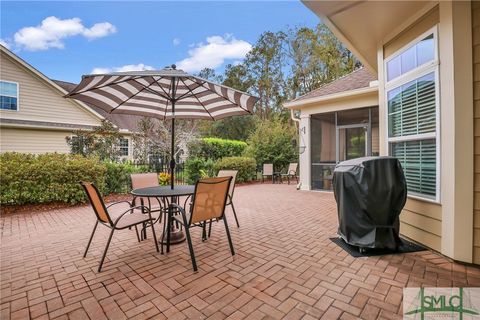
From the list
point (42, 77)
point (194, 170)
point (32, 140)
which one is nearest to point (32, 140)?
point (32, 140)

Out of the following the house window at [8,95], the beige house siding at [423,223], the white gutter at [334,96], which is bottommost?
the beige house siding at [423,223]

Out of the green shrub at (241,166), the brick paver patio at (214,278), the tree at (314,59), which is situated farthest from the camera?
the tree at (314,59)

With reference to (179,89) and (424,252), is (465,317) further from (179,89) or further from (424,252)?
(179,89)

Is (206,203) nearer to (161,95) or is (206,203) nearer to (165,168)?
(161,95)

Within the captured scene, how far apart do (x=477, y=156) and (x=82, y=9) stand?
11.5 m

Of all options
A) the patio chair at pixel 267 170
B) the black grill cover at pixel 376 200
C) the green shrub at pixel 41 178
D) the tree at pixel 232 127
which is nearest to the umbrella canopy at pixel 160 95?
the black grill cover at pixel 376 200

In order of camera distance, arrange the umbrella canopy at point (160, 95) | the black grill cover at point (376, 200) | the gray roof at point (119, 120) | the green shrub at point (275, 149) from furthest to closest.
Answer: the gray roof at point (119, 120), the green shrub at point (275, 149), the black grill cover at point (376, 200), the umbrella canopy at point (160, 95)

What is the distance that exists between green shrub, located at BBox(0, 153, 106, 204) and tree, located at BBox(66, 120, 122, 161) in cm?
423

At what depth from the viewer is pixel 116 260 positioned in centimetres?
274

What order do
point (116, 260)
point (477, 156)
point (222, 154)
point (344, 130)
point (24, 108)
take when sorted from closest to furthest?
point (477, 156) < point (116, 260) < point (344, 130) < point (24, 108) < point (222, 154)

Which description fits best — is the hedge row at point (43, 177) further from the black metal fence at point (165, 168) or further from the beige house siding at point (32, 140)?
the beige house siding at point (32, 140)

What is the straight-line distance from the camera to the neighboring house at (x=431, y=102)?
8.16 ft

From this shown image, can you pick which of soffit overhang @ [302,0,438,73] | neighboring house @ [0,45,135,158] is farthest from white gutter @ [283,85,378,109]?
neighboring house @ [0,45,135,158]

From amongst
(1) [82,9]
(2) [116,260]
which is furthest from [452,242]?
(1) [82,9]
